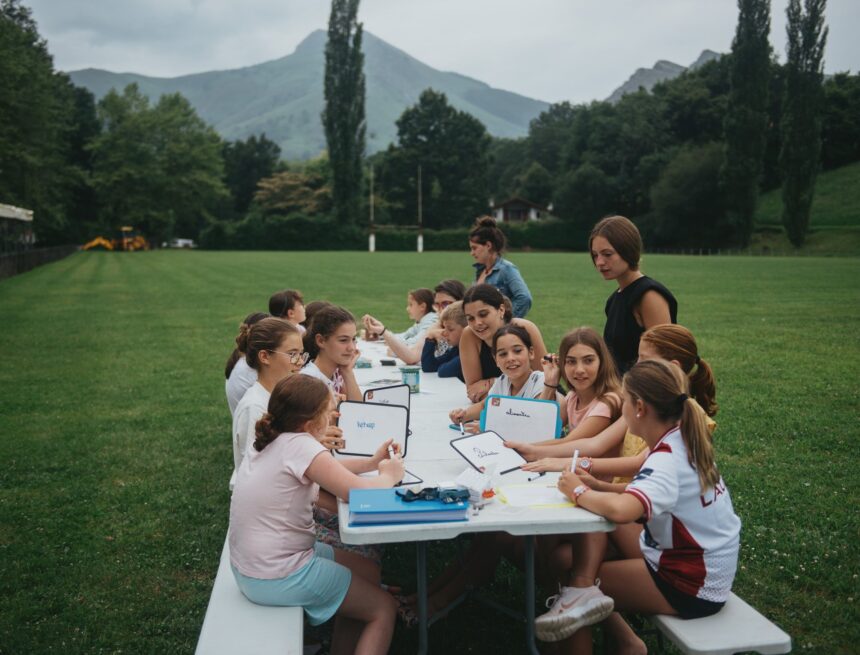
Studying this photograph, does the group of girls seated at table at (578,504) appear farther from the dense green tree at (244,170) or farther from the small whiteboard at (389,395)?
the dense green tree at (244,170)

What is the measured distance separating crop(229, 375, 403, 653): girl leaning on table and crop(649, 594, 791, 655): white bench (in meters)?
1.26

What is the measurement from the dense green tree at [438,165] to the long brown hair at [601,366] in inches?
Answer: 2911

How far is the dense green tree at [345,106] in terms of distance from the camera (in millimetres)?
64812

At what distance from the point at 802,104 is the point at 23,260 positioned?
163ft

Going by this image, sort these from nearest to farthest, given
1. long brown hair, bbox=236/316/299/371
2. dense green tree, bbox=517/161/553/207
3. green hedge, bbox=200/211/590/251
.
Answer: long brown hair, bbox=236/316/299/371, green hedge, bbox=200/211/590/251, dense green tree, bbox=517/161/553/207


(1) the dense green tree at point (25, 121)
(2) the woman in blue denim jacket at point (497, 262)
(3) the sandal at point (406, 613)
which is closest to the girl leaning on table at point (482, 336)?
(2) the woman in blue denim jacket at point (497, 262)

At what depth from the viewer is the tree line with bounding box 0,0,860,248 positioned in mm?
48406

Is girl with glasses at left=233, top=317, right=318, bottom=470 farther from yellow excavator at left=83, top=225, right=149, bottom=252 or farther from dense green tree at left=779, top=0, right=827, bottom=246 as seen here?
yellow excavator at left=83, top=225, right=149, bottom=252

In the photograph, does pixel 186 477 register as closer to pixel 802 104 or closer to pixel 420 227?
pixel 802 104

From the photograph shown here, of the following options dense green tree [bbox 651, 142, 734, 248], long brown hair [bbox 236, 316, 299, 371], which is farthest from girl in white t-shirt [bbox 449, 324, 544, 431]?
dense green tree [bbox 651, 142, 734, 248]

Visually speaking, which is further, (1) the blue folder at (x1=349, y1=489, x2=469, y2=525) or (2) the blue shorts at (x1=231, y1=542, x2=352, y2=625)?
(2) the blue shorts at (x1=231, y1=542, x2=352, y2=625)

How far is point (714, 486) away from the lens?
293 centimetres

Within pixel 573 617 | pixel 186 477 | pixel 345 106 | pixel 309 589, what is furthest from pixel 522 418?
pixel 345 106

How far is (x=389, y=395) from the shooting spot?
439 centimetres
